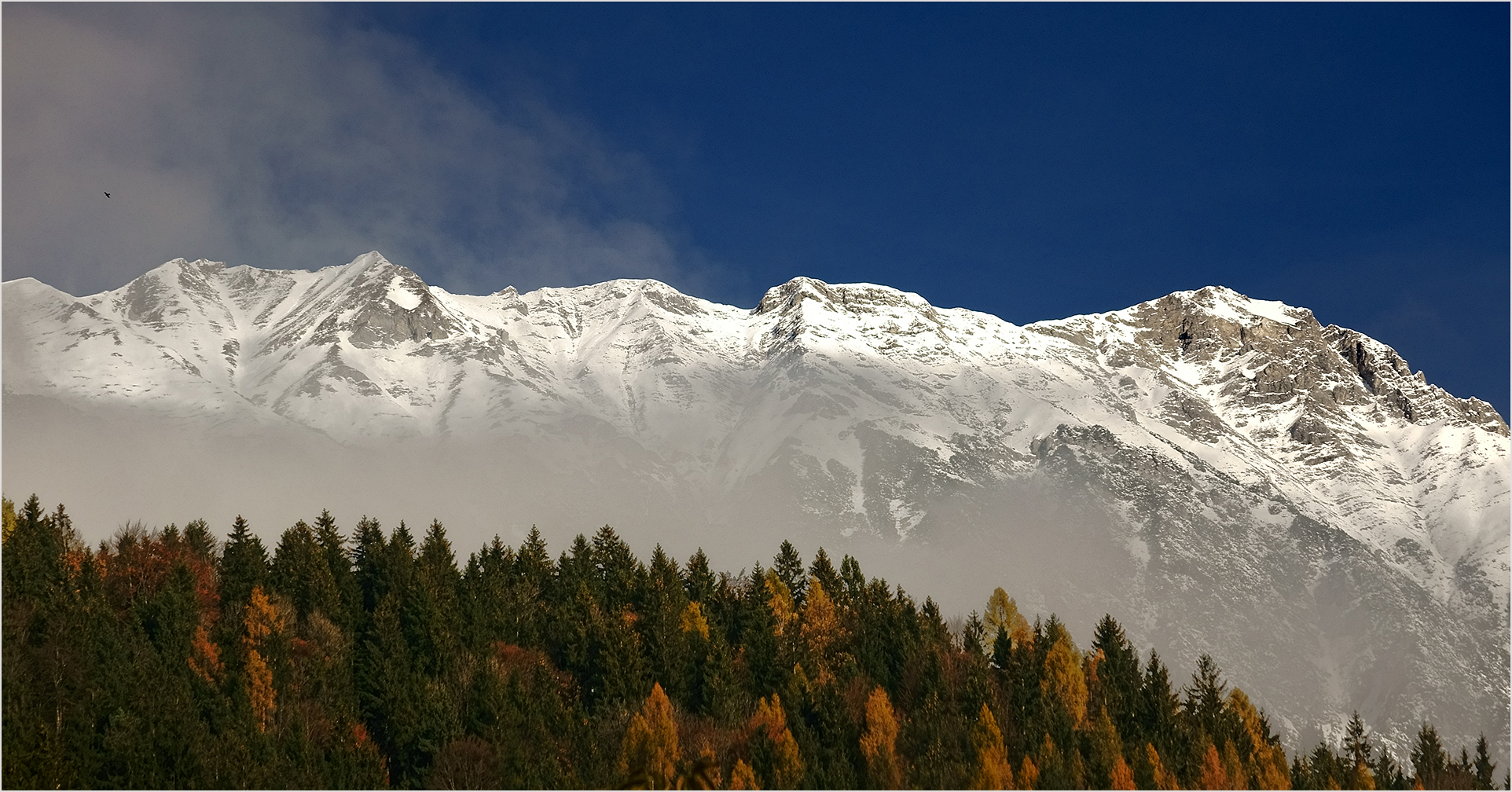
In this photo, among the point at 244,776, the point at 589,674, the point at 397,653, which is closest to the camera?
the point at 244,776

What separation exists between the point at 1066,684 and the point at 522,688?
4448 cm

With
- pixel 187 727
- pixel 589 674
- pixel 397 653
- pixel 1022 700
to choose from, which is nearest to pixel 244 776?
pixel 187 727

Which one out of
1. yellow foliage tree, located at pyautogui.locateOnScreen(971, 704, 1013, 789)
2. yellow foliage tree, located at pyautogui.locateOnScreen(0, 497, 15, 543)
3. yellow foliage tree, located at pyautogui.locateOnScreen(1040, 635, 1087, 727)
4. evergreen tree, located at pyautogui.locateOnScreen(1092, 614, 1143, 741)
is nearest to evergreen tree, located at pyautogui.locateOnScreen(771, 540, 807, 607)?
yellow foliage tree, located at pyautogui.locateOnScreen(1040, 635, 1087, 727)

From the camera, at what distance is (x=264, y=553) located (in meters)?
104

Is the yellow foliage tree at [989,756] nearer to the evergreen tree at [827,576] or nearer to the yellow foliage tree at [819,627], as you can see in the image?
the yellow foliage tree at [819,627]

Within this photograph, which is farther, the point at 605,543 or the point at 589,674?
the point at 605,543

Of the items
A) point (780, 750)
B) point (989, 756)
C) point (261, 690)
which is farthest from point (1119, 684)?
point (261, 690)

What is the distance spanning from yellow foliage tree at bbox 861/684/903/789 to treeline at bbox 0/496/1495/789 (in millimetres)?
286

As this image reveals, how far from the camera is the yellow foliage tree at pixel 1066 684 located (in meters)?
93.2

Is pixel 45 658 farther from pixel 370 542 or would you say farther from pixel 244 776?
pixel 370 542

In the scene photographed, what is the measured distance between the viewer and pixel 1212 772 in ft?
279

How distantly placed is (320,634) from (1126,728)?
6093 cm

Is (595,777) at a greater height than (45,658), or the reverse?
(45,658)

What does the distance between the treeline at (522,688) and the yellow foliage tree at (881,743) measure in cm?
29
